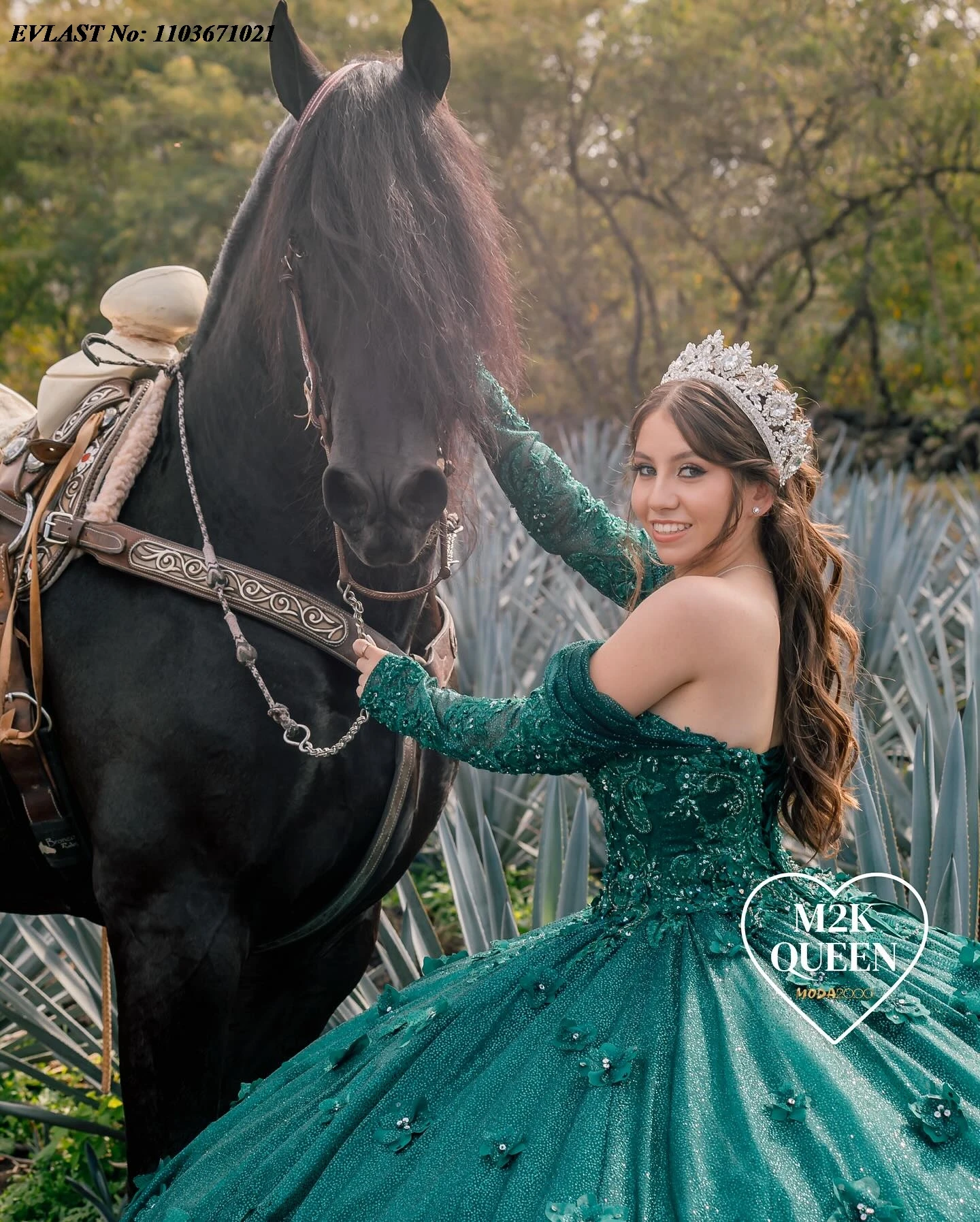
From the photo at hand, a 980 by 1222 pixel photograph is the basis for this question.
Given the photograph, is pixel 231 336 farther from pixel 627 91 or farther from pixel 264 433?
pixel 627 91

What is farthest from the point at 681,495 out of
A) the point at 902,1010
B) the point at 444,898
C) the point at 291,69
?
the point at 444,898

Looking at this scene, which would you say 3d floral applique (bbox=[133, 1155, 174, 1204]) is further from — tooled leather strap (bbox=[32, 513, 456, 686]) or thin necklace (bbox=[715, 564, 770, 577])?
thin necklace (bbox=[715, 564, 770, 577])

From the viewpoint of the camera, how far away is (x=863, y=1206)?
1242mm

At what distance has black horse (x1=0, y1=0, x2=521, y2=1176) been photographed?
164 centimetres

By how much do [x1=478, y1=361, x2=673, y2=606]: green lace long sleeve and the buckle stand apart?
69 cm

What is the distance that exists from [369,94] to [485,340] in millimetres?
380

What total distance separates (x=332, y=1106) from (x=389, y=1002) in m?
0.26

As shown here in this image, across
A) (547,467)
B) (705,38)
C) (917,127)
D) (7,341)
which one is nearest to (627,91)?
(705,38)

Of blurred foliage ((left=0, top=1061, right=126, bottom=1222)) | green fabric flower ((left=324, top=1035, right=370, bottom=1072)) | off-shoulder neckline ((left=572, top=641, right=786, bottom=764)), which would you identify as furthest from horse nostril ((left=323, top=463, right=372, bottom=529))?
blurred foliage ((left=0, top=1061, right=126, bottom=1222))

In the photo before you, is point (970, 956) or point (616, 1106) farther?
point (970, 956)

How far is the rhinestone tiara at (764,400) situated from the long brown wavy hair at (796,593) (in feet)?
0.04

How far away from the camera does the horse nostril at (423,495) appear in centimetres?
158

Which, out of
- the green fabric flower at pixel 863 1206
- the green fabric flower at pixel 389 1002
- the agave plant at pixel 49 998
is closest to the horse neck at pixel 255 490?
the green fabric flower at pixel 389 1002

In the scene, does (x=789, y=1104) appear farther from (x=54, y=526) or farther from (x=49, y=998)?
(x=49, y=998)
